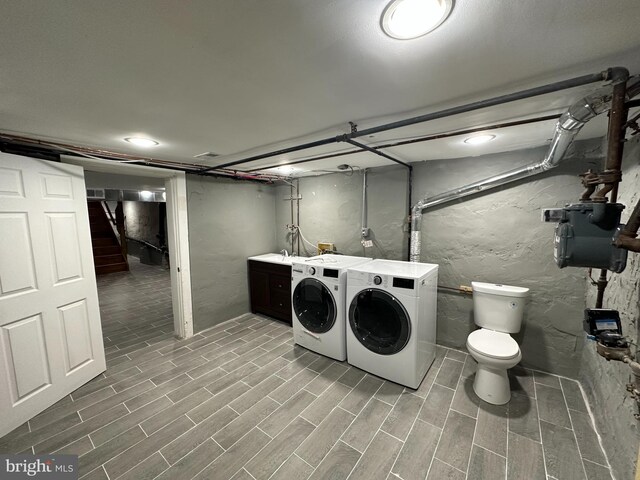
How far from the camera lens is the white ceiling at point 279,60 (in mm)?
702

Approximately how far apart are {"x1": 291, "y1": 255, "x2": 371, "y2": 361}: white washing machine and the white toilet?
1.13 metres

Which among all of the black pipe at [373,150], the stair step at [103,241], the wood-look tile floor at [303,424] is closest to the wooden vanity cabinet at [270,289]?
the wood-look tile floor at [303,424]

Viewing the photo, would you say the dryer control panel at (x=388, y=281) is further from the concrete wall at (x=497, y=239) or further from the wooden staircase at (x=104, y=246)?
the wooden staircase at (x=104, y=246)

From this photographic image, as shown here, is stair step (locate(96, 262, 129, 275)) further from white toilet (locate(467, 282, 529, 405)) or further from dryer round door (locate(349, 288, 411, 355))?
white toilet (locate(467, 282, 529, 405))

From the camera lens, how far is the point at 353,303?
226 centimetres

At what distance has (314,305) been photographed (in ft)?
8.50

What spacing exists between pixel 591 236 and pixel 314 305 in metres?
2.10

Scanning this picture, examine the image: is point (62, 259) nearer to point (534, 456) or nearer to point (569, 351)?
point (534, 456)

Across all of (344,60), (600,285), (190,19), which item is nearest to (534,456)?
(600,285)

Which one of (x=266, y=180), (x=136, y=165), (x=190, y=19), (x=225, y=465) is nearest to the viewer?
(x=190, y=19)

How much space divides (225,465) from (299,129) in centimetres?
216

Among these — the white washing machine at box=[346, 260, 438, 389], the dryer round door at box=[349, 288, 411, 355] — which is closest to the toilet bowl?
the white washing machine at box=[346, 260, 438, 389]

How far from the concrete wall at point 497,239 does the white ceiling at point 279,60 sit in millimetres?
686

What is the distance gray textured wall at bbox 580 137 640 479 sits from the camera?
125 cm
